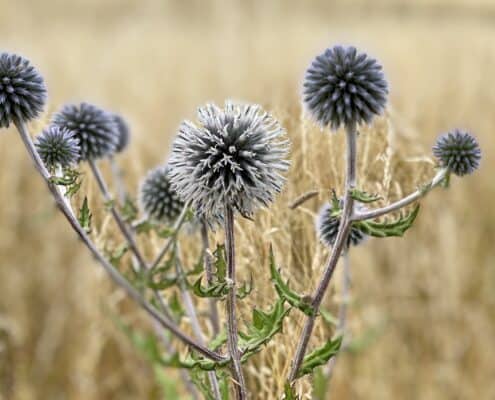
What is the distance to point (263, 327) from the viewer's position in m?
1.06

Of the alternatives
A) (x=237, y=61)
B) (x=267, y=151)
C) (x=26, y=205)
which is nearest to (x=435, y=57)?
(x=237, y=61)

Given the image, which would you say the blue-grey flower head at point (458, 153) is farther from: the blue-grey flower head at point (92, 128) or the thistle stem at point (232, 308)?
the blue-grey flower head at point (92, 128)

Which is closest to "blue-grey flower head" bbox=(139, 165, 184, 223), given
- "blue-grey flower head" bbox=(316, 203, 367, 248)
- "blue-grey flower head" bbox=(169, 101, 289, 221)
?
"blue-grey flower head" bbox=(316, 203, 367, 248)

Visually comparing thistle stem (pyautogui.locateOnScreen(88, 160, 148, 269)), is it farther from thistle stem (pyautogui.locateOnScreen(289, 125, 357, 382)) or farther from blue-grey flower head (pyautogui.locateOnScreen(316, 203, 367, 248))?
thistle stem (pyautogui.locateOnScreen(289, 125, 357, 382))

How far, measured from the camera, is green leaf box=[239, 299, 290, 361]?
3.39 ft

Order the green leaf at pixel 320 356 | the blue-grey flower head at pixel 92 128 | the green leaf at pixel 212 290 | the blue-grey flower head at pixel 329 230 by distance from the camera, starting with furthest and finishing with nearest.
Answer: the blue-grey flower head at pixel 92 128 → the blue-grey flower head at pixel 329 230 → the green leaf at pixel 320 356 → the green leaf at pixel 212 290

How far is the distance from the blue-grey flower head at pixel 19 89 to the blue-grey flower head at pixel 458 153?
782mm

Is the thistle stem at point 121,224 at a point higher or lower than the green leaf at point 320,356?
higher

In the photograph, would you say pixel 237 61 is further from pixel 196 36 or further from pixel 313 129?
pixel 313 129

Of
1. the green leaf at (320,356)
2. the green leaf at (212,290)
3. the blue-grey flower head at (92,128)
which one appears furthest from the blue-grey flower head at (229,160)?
the blue-grey flower head at (92,128)

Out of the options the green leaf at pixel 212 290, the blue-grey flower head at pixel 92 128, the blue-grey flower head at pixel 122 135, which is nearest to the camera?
the green leaf at pixel 212 290

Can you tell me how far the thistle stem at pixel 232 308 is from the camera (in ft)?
3.30

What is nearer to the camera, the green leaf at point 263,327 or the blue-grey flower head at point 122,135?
the green leaf at point 263,327

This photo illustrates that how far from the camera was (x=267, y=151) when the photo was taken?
1103 millimetres
